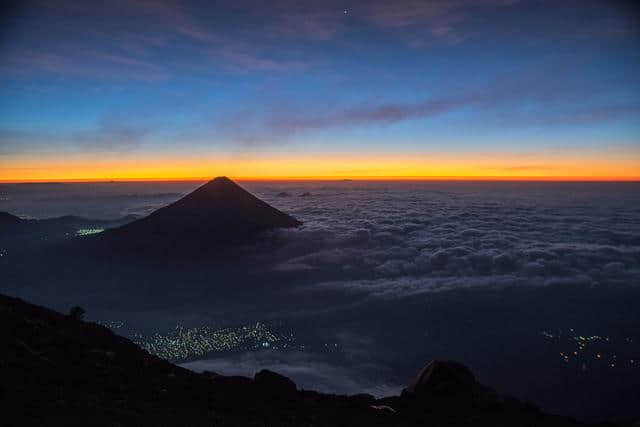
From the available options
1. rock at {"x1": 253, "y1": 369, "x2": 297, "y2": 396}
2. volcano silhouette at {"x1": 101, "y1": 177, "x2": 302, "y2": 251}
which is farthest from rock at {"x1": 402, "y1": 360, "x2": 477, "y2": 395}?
volcano silhouette at {"x1": 101, "y1": 177, "x2": 302, "y2": 251}

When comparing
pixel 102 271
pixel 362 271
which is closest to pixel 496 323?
pixel 362 271

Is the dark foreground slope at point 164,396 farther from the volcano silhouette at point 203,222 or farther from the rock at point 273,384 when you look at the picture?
the volcano silhouette at point 203,222

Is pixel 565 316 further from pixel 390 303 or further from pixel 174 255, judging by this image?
pixel 174 255

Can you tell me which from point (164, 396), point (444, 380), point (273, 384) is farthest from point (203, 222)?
point (164, 396)

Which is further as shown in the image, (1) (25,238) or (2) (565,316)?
(1) (25,238)

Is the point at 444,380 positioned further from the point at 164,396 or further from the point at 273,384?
the point at 164,396

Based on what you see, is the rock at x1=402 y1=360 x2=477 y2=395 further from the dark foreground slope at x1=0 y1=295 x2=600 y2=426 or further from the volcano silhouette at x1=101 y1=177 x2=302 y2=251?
the volcano silhouette at x1=101 y1=177 x2=302 y2=251
